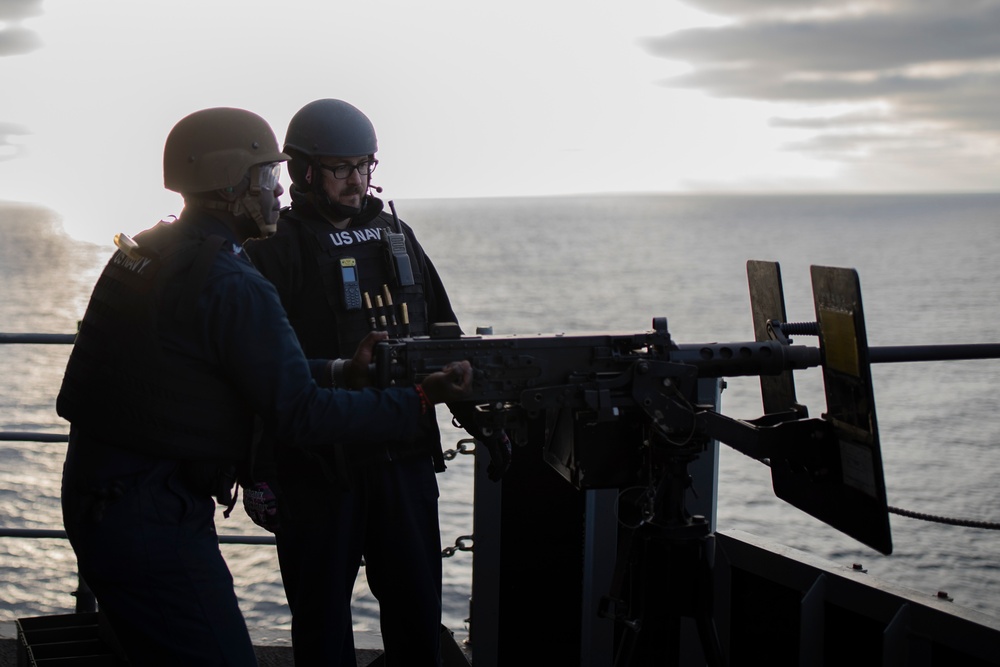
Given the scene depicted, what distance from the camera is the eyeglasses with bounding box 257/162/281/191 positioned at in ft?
8.78

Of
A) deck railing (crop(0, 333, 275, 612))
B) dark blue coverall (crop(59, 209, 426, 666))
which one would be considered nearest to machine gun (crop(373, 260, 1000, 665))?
dark blue coverall (crop(59, 209, 426, 666))

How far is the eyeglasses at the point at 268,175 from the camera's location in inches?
105

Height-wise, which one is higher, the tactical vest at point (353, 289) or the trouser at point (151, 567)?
the tactical vest at point (353, 289)

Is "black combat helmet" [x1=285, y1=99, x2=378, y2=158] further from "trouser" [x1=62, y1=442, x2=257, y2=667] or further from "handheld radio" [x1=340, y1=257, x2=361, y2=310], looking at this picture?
"trouser" [x1=62, y1=442, x2=257, y2=667]

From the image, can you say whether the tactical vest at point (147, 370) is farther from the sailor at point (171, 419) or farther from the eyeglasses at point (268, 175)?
the eyeglasses at point (268, 175)

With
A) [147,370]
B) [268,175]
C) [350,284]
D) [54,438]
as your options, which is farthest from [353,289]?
[54,438]

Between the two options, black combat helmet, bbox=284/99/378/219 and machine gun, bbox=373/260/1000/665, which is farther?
black combat helmet, bbox=284/99/378/219

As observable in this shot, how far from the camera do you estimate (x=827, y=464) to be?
2750mm

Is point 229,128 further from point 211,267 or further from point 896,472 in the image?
point 896,472

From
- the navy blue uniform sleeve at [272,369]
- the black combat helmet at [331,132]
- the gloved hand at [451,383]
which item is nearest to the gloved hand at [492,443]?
the gloved hand at [451,383]

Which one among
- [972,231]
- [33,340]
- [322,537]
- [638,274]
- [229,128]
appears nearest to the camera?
[229,128]

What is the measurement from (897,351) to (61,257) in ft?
227

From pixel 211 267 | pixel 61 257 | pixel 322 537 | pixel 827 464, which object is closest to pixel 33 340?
pixel 322 537

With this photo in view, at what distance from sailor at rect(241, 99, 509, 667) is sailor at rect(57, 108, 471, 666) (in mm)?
579
